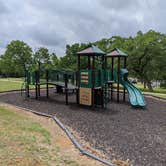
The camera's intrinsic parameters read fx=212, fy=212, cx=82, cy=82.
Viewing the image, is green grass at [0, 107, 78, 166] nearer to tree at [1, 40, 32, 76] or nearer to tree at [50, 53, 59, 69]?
tree at [50, 53, 59, 69]

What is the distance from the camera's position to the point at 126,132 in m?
5.50

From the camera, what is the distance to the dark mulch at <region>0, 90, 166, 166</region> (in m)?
4.00

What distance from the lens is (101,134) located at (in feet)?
17.3

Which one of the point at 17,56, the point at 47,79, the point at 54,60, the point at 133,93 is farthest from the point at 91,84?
the point at 17,56

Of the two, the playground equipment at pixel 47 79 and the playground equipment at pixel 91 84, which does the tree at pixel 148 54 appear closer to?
the playground equipment at pixel 47 79

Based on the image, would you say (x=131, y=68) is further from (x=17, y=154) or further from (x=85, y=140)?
(x=17, y=154)

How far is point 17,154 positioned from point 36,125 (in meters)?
2.14

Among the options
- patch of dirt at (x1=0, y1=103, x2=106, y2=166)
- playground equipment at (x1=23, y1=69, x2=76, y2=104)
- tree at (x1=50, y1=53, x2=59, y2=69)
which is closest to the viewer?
patch of dirt at (x1=0, y1=103, x2=106, y2=166)

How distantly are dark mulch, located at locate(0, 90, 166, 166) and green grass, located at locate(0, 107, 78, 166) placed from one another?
934 millimetres

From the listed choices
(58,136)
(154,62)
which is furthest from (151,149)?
(154,62)

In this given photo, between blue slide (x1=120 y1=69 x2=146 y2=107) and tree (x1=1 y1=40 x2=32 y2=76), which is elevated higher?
tree (x1=1 y1=40 x2=32 y2=76)

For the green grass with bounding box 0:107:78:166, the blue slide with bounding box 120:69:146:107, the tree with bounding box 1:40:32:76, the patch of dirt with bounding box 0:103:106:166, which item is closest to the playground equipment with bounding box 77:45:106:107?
the blue slide with bounding box 120:69:146:107

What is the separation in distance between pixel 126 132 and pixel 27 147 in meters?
2.66

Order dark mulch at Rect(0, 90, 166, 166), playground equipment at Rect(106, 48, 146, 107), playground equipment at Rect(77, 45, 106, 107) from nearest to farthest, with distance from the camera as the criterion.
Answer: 1. dark mulch at Rect(0, 90, 166, 166)
2. playground equipment at Rect(77, 45, 106, 107)
3. playground equipment at Rect(106, 48, 146, 107)
